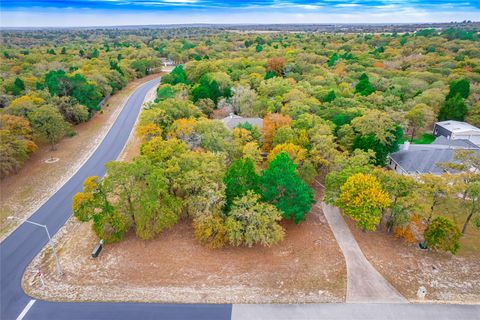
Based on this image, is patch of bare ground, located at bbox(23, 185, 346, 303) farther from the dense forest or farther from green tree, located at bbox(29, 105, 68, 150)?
green tree, located at bbox(29, 105, 68, 150)

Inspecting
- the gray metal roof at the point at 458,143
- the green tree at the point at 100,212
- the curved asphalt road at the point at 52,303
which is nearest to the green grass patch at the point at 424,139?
the gray metal roof at the point at 458,143

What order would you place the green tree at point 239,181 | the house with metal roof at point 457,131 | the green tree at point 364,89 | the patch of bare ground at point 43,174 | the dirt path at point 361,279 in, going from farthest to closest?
1. the green tree at point 364,89
2. the house with metal roof at point 457,131
3. the patch of bare ground at point 43,174
4. the green tree at point 239,181
5. the dirt path at point 361,279

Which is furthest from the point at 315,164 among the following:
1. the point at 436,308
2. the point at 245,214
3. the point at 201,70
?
the point at 201,70

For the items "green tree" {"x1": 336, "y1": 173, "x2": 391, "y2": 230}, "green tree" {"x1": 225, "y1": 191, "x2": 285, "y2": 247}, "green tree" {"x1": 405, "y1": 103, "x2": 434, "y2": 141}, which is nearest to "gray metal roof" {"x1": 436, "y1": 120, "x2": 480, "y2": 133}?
"green tree" {"x1": 405, "y1": 103, "x2": 434, "y2": 141}

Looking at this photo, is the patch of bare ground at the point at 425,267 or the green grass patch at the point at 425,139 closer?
the patch of bare ground at the point at 425,267

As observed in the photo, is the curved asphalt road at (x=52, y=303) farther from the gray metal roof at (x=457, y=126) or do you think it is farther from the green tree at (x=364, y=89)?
the green tree at (x=364, y=89)

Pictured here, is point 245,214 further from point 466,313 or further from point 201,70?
point 201,70

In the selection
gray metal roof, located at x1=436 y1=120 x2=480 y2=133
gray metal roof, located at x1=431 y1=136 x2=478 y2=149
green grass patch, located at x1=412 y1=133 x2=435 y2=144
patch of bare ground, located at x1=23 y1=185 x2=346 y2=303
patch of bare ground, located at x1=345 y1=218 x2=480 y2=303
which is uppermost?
gray metal roof, located at x1=431 y1=136 x2=478 y2=149
